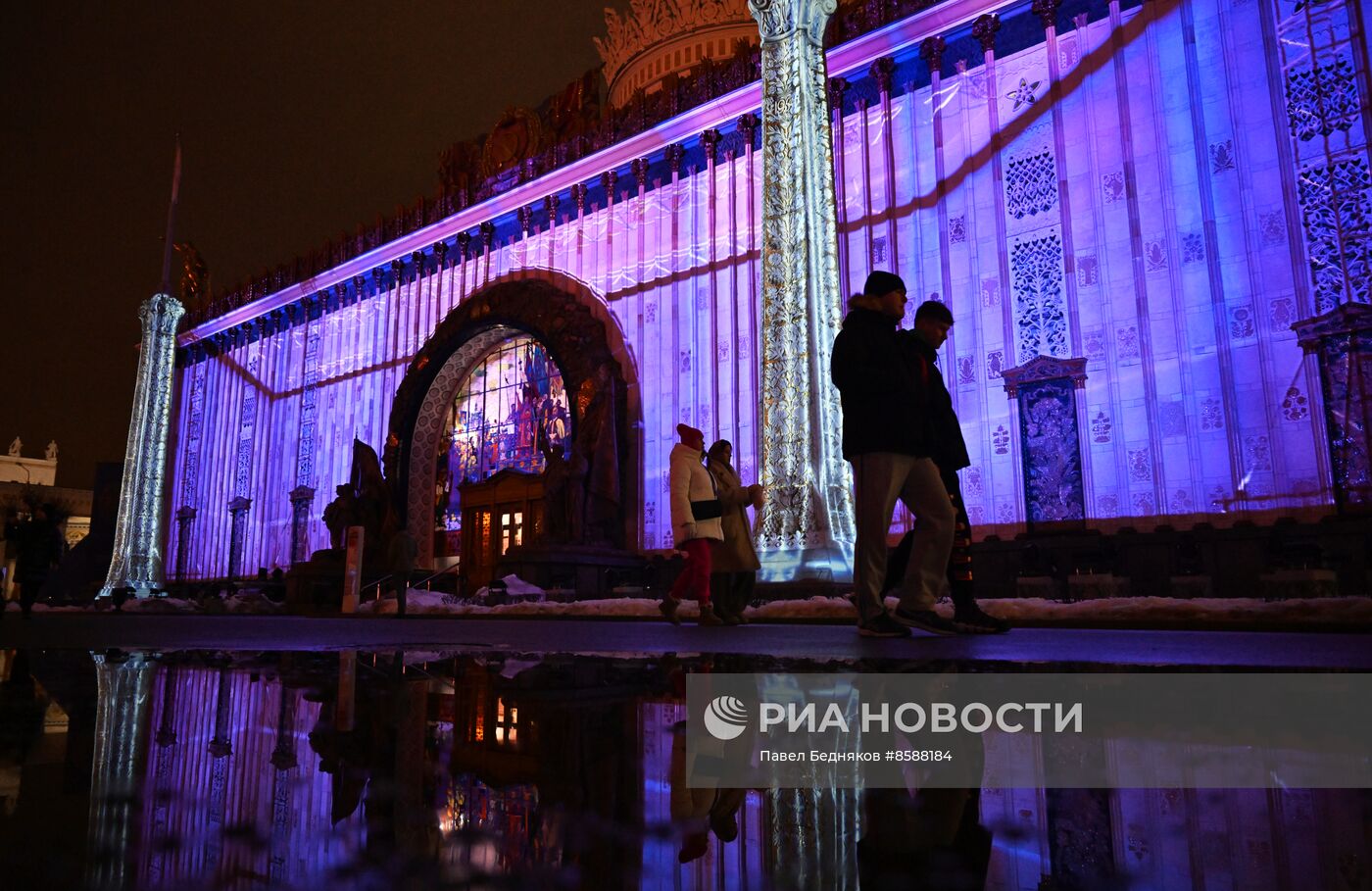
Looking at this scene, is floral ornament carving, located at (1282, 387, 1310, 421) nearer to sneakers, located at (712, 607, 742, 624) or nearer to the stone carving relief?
the stone carving relief

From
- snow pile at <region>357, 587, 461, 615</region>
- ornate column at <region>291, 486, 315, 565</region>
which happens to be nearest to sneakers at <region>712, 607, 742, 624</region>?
snow pile at <region>357, 587, 461, 615</region>

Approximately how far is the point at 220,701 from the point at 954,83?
40.5 ft

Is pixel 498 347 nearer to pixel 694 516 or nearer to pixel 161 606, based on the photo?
pixel 161 606

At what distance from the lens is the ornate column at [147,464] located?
19.5 metres

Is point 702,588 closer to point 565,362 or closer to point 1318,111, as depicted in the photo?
point 1318,111

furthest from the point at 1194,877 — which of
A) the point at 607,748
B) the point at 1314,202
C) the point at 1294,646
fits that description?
the point at 1314,202

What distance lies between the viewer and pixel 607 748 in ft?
3.50

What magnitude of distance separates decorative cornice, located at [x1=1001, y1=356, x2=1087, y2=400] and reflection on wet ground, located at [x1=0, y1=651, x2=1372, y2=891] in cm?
994

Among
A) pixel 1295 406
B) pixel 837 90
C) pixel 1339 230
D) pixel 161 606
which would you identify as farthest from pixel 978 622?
pixel 161 606

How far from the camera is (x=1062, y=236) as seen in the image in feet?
34.1

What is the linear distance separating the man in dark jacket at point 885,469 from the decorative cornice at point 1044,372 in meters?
7.23

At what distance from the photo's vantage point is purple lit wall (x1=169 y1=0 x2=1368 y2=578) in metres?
9.01

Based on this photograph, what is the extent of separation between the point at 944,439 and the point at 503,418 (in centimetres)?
1440

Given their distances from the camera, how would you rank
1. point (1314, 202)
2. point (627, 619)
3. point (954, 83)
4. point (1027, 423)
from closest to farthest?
point (627, 619), point (1314, 202), point (1027, 423), point (954, 83)
